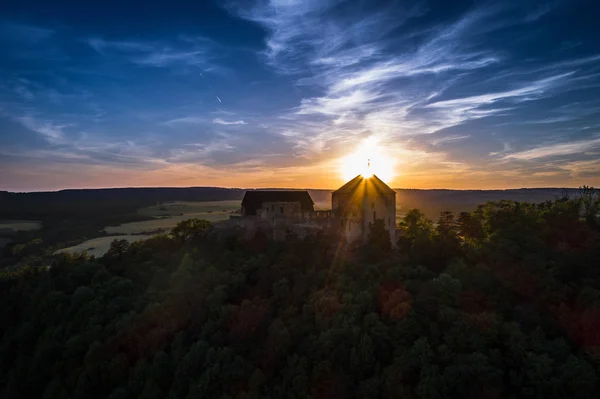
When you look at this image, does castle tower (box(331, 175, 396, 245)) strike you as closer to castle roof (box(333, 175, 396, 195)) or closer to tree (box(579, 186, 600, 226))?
castle roof (box(333, 175, 396, 195))

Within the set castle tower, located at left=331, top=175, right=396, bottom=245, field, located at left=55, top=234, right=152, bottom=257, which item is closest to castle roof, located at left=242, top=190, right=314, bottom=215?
castle tower, located at left=331, top=175, right=396, bottom=245

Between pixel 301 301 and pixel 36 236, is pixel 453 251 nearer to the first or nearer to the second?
pixel 301 301

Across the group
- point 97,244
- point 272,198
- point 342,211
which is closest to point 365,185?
point 342,211

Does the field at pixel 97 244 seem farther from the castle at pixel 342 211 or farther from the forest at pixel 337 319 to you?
the castle at pixel 342 211

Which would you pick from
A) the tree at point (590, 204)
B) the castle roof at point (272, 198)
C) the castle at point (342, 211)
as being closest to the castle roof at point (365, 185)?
the castle at point (342, 211)

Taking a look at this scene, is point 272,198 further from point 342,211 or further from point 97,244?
point 97,244

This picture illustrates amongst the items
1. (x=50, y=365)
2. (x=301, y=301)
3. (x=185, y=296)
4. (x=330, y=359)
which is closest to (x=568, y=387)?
(x=330, y=359)
